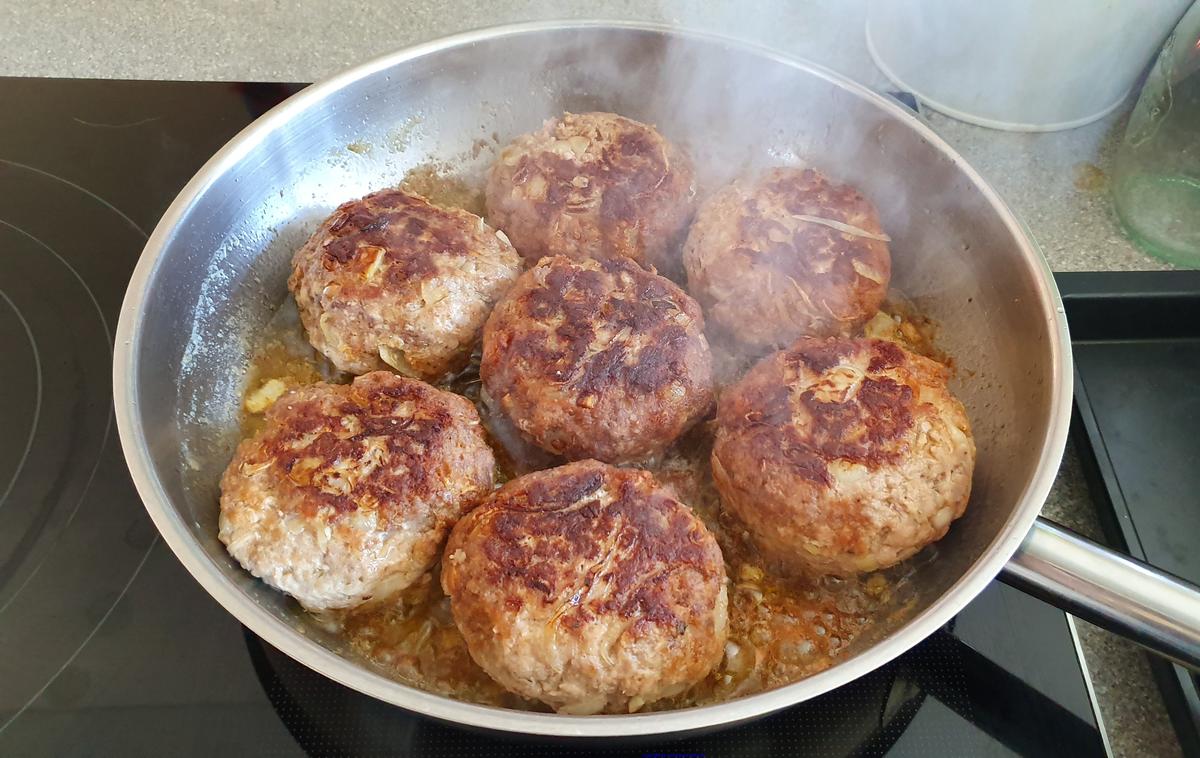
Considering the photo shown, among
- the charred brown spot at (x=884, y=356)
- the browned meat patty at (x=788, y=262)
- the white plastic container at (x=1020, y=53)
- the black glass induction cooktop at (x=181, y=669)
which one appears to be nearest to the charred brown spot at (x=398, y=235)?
the browned meat patty at (x=788, y=262)

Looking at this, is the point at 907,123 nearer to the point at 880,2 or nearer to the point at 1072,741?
the point at 880,2

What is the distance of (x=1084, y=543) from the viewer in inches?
39.3

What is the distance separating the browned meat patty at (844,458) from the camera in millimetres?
1117

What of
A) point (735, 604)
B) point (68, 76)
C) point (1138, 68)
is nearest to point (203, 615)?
point (735, 604)

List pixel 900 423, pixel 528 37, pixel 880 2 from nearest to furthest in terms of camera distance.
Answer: pixel 900 423, pixel 528 37, pixel 880 2

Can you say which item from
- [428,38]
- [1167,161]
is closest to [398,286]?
[428,38]

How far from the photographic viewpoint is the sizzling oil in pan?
116 cm

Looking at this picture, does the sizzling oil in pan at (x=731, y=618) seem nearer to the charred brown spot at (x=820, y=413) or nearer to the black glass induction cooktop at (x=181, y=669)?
the black glass induction cooktop at (x=181, y=669)

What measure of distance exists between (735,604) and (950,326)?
679 millimetres

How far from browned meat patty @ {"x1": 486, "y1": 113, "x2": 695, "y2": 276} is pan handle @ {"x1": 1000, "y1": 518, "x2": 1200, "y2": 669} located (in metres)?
0.82

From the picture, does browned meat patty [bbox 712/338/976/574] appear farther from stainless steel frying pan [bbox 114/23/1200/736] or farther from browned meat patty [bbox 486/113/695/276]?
browned meat patty [bbox 486/113/695/276]

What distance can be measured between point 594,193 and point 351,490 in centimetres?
71

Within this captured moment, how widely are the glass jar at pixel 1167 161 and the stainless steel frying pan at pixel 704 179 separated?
685 mm

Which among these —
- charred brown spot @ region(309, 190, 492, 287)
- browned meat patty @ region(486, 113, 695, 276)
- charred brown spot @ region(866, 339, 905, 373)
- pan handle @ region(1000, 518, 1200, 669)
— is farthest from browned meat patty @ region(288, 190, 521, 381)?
pan handle @ region(1000, 518, 1200, 669)
